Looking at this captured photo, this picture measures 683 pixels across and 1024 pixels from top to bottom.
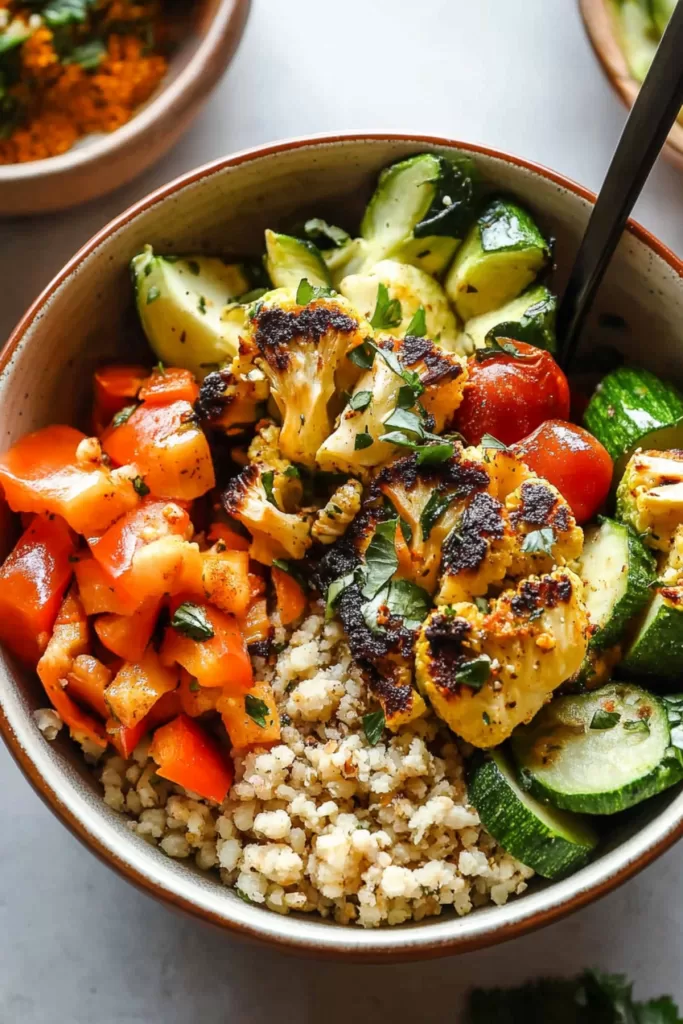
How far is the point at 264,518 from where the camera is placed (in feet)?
5.92

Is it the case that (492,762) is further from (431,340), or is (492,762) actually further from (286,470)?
(431,340)

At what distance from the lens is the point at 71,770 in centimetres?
183

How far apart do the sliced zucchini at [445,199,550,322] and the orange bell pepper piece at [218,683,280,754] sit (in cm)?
90

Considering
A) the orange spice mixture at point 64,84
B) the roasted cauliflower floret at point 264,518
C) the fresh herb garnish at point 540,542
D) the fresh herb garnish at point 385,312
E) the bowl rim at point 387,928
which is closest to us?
the bowl rim at point 387,928

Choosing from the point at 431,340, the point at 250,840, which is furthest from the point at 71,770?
the point at 431,340

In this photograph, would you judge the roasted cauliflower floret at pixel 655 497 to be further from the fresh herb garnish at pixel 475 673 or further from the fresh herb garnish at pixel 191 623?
the fresh herb garnish at pixel 191 623

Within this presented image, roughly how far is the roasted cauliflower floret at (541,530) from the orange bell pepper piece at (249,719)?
0.50m

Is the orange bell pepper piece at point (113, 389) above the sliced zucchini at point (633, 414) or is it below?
below

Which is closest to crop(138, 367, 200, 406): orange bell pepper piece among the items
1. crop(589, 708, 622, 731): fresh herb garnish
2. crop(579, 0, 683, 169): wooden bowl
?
crop(589, 708, 622, 731): fresh herb garnish

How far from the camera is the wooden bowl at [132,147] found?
2135 mm

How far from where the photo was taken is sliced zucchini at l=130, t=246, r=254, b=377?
1986 mm

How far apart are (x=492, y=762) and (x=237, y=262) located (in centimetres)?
118

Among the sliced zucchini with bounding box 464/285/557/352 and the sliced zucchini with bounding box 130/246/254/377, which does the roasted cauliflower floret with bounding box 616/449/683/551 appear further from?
the sliced zucchini with bounding box 130/246/254/377

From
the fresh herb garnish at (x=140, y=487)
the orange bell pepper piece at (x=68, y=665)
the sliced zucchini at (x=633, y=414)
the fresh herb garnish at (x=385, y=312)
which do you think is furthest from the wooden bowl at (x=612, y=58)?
the orange bell pepper piece at (x=68, y=665)
